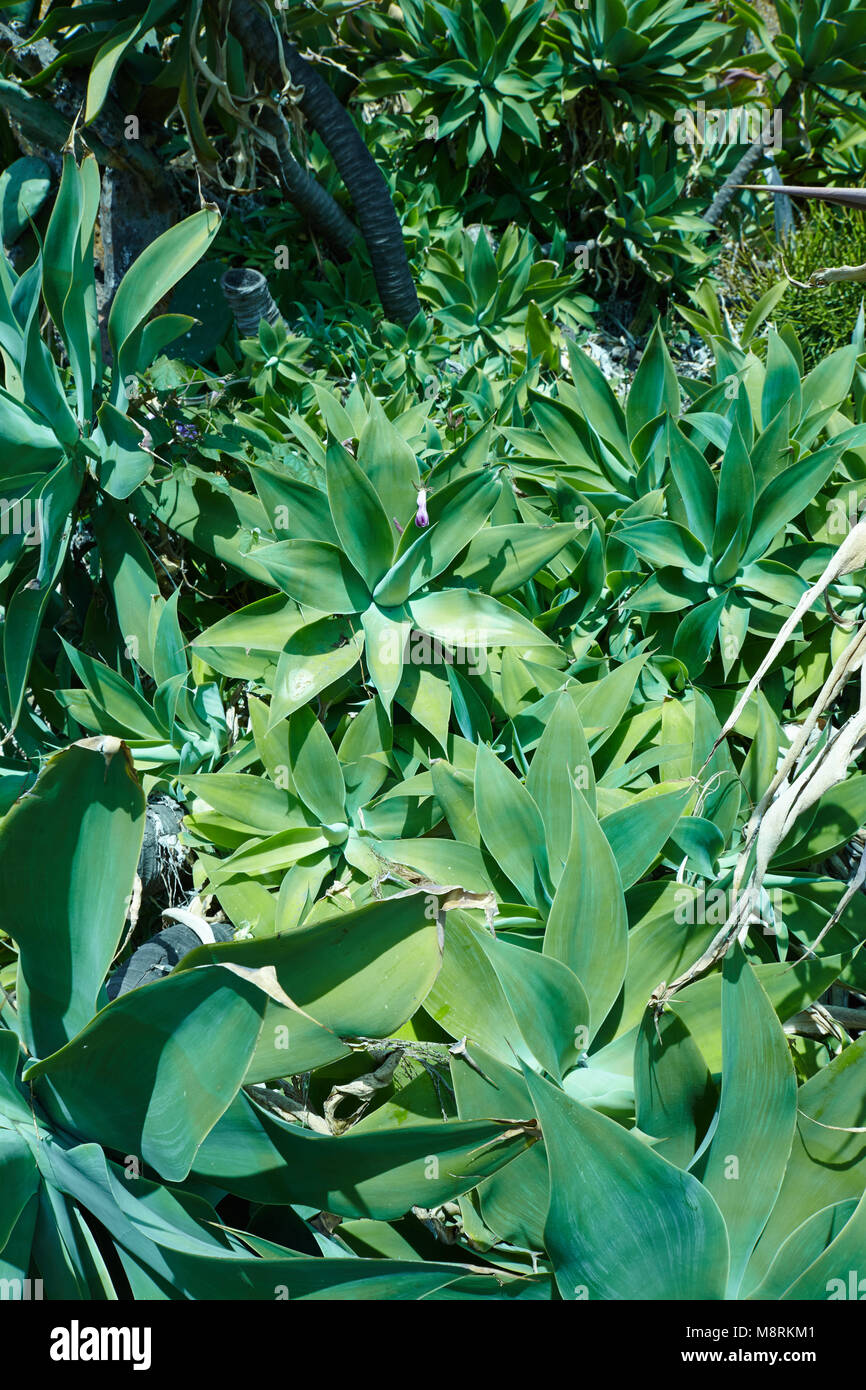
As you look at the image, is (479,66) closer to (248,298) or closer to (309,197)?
(309,197)

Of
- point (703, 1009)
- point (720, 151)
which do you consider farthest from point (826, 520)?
point (720, 151)

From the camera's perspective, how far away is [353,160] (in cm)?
234

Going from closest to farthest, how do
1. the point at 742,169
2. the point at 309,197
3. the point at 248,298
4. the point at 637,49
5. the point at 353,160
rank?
the point at 248,298 → the point at 353,160 → the point at 309,197 → the point at 637,49 → the point at 742,169

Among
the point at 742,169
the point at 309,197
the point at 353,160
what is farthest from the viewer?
the point at 742,169

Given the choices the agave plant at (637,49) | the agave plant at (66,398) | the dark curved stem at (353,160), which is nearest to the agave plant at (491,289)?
the dark curved stem at (353,160)

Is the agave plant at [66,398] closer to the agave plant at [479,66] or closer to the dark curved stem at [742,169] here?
the agave plant at [479,66]

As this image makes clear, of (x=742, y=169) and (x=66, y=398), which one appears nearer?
(x=66, y=398)

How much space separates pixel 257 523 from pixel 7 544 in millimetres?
408

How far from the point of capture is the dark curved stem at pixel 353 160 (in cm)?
204

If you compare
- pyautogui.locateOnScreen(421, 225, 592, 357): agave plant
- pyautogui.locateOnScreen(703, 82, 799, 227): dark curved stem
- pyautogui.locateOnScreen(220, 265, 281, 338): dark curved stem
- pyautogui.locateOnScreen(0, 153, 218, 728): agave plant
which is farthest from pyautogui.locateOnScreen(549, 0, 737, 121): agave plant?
pyautogui.locateOnScreen(0, 153, 218, 728): agave plant

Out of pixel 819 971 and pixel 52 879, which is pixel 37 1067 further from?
pixel 819 971

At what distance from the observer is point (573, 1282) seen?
0.70 m

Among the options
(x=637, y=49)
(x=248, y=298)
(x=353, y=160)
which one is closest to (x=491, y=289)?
(x=353, y=160)

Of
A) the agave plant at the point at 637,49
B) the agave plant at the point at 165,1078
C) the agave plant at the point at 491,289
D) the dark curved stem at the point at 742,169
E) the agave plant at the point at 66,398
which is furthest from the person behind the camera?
the dark curved stem at the point at 742,169
